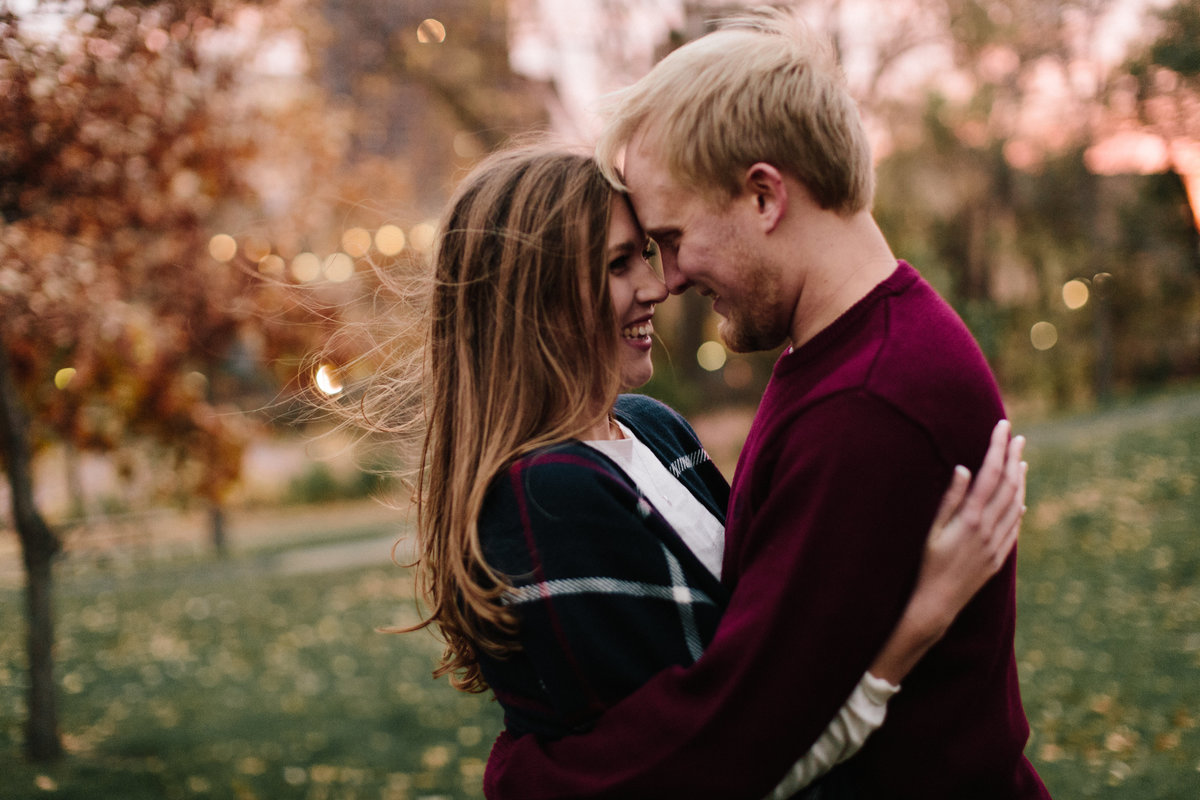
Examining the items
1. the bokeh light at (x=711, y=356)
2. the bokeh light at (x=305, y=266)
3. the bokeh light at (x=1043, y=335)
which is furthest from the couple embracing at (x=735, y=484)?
the bokeh light at (x=1043, y=335)

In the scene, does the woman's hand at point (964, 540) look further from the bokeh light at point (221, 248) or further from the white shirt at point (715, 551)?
the bokeh light at point (221, 248)

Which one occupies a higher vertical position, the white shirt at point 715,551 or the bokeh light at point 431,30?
the bokeh light at point 431,30

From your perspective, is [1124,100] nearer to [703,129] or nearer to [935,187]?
[703,129]

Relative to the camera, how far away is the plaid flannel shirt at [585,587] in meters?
1.83

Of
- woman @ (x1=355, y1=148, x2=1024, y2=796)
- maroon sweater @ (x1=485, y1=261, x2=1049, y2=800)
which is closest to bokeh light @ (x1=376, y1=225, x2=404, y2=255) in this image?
woman @ (x1=355, y1=148, x2=1024, y2=796)

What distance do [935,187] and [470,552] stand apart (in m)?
21.2

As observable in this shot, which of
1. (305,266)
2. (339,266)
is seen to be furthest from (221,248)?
(339,266)

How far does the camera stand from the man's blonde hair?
189 centimetres

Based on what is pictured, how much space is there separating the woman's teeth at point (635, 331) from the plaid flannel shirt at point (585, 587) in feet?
1.14

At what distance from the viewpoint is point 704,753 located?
65.4 inches

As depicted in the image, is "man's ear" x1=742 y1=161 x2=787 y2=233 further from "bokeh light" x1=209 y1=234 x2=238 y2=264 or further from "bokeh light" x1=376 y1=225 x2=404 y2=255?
"bokeh light" x1=376 y1=225 x2=404 y2=255

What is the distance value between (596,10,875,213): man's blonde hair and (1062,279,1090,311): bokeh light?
22.2 m

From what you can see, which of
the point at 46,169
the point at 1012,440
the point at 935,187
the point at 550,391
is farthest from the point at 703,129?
the point at 935,187

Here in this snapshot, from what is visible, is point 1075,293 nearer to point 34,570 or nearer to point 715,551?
point 34,570
